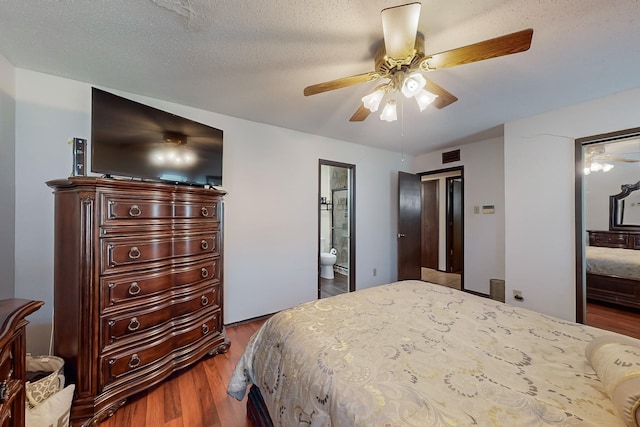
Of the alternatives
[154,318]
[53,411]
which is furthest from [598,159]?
[53,411]

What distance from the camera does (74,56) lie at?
5.62 ft

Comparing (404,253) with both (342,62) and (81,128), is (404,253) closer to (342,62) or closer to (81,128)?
(342,62)

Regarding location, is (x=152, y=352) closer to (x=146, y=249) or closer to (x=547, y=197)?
(x=146, y=249)

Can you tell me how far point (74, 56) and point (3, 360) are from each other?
1.98 meters

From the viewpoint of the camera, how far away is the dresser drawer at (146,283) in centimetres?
153

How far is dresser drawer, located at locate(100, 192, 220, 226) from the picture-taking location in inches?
60.1

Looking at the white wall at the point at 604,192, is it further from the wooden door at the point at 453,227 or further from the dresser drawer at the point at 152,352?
the dresser drawer at the point at 152,352

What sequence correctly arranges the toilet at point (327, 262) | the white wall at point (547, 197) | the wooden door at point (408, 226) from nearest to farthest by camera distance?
the white wall at point (547, 197) < the wooden door at point (408, 226) < the toilet at point (327, 262)

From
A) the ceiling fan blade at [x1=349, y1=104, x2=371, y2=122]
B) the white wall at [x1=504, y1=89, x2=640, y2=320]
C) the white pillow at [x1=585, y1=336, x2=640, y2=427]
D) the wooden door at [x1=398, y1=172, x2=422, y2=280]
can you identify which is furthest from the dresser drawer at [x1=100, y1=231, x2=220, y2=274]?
the white wall at [x1=504, y1=89, x2=640, y2=320]

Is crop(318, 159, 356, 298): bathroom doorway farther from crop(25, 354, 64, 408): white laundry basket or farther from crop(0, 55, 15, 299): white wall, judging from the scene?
crop(0, 55, 15, 299): white wall

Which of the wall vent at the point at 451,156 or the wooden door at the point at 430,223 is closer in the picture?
the wall vent at the point at 451,156

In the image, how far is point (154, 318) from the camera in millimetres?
1721

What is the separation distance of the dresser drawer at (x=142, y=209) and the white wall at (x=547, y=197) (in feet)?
11.0

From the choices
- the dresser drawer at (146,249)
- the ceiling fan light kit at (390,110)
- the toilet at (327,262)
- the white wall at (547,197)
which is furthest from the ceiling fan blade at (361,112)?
the toilet at (327,262)
